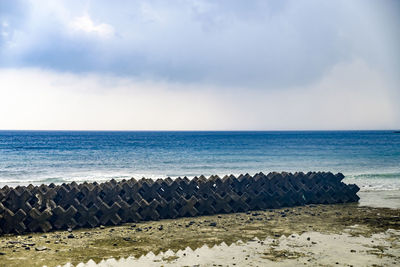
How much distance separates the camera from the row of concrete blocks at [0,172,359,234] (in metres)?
11.0

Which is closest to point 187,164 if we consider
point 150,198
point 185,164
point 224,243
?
point 185,164

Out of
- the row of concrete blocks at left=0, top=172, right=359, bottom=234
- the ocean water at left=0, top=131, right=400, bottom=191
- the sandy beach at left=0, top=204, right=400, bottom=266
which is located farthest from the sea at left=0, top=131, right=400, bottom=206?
the sandy beach at left=0, top=204, right=400, bottom=266

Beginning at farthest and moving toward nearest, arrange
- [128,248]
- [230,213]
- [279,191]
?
[279,191], [230,213], [128,248]

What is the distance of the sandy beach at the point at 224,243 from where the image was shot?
816 cm

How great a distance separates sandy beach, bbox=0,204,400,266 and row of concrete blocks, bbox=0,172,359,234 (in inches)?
17.4

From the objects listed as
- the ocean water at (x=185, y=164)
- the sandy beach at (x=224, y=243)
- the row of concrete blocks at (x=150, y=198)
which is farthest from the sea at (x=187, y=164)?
the sandy beach at (x=224, y=243)

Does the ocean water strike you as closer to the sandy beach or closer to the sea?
the sea

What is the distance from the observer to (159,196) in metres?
12.7

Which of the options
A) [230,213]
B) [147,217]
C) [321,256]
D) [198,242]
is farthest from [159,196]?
[321,256]

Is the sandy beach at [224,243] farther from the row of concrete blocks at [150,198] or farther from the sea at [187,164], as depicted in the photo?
the sea at [187,164]

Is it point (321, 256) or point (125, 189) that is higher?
point (125, 189)

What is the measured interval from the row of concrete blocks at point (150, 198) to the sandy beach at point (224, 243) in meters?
0.44

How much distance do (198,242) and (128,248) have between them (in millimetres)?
1741

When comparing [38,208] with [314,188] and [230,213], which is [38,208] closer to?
[230,213]
